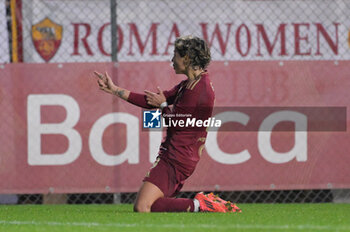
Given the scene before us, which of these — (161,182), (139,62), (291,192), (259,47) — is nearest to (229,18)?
(259,47)

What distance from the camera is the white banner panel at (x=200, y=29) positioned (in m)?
8.41

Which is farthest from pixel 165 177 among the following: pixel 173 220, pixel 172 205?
pixel 173 220

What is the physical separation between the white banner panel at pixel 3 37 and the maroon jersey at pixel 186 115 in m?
2.14

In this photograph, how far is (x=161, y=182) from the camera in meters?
6.52

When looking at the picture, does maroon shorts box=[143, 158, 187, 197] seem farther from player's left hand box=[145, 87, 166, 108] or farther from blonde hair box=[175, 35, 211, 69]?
blonde hair box=[175, 35, 211, 69]

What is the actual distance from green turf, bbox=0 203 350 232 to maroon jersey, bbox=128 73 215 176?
49cm

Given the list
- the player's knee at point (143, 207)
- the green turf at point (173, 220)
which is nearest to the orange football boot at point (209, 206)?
the green turf at point (173, 220)

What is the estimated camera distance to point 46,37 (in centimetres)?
834

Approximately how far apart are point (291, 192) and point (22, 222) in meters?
3.41

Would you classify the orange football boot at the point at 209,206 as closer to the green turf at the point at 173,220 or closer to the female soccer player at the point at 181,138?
the female soccer player at the point at 181,138

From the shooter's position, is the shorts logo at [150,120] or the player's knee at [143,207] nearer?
the player's knee at [143,207]

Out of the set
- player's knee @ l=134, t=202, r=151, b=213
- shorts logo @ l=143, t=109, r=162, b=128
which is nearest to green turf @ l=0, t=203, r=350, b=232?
player's knee @ l=134, t=202, r=151, b=213

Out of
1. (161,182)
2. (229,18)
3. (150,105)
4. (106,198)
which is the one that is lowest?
(106,198)

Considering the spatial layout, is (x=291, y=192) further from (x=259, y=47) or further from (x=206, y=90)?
(x=206, y=90)
